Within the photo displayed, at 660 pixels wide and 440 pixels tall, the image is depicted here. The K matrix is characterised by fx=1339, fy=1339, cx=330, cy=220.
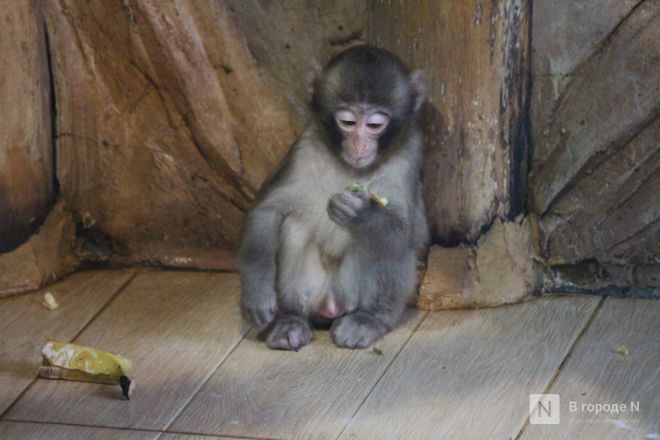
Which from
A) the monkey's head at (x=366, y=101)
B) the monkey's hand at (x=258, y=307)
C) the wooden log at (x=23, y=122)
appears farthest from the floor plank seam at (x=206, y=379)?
the wooden log at (x=23, y=122)

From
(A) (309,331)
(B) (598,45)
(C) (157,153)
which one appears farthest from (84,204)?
(B) (598,45)

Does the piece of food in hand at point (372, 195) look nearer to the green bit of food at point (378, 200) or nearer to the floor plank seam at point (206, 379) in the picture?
the green bit of food at point (378, 200)

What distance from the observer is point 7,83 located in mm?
5180

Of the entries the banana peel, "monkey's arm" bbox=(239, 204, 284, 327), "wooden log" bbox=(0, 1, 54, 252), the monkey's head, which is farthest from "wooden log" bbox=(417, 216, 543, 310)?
"wooden log" bbox=(0, 1, 54, 252)

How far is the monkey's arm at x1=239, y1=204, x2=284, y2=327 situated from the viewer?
492 centimetres

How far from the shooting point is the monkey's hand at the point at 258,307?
193 inches

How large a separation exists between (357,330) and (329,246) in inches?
13.4

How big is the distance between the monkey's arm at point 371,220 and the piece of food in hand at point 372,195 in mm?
12

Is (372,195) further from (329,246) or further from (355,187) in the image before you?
(329,246)

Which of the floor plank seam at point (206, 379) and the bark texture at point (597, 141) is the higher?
the bark texture at point (597, 141)

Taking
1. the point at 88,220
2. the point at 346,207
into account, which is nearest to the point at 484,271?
the point at 346,207

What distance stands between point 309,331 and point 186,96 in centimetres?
105

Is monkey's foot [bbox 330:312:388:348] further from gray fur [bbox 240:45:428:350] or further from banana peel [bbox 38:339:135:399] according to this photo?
banana peel [bbox 38:339:135:399]

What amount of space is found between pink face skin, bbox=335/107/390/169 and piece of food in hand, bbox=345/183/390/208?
83mm
